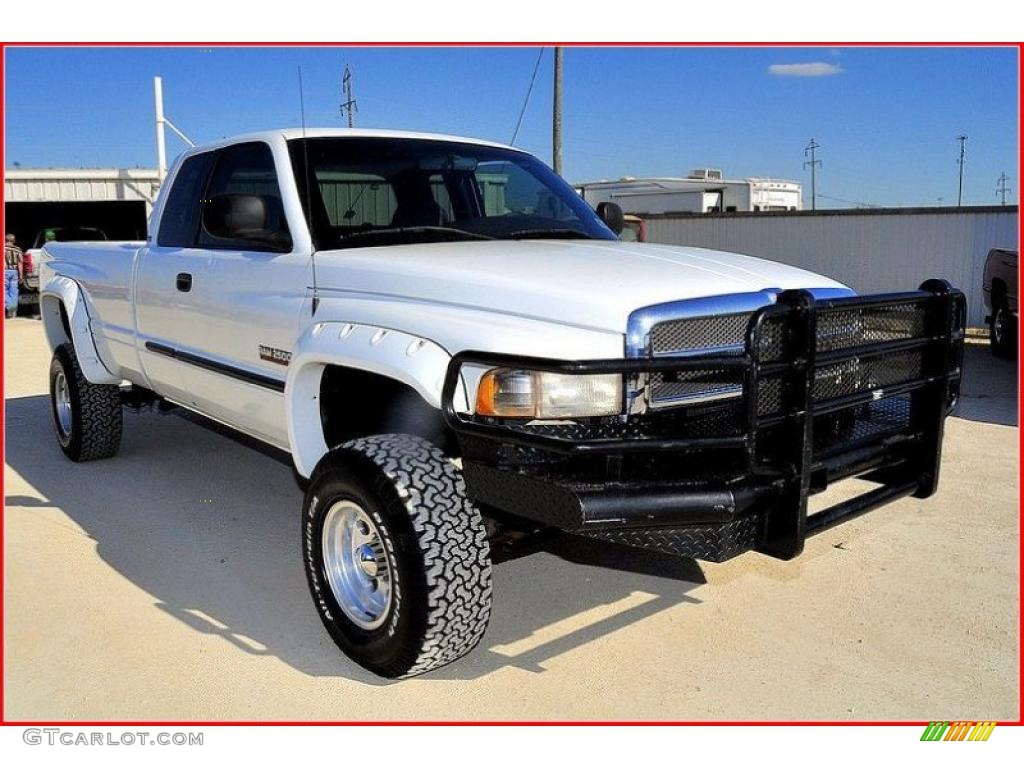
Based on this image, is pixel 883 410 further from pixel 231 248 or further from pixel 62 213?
pixel 62 213

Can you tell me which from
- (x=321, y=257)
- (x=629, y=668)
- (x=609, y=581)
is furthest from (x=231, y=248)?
(x=629, y=668)

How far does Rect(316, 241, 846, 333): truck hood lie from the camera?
10.3ft

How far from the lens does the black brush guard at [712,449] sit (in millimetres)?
2920

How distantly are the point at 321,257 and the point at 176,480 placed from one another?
9.18 ft

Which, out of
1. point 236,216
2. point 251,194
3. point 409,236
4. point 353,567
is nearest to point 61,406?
point 251,194

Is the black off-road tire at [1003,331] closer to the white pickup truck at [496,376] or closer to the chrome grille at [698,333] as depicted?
the white pickup truck at [496,376]

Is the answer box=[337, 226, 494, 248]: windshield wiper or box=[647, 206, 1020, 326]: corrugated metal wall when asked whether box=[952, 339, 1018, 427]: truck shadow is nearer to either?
box=[337, 226, 494, 248]: windshield wiper

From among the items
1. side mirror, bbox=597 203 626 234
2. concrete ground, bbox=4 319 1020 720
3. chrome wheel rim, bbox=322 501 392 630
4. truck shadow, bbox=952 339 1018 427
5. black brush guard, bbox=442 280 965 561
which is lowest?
truck shadow, bbox=952 339 1018 427

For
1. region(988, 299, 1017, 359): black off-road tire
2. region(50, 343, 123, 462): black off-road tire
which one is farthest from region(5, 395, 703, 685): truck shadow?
region(988, 299, 1017, 359): black off-road tire

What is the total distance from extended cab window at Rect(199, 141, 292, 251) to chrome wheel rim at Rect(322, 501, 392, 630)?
125 cm

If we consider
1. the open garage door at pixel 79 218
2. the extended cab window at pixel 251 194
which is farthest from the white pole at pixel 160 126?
the extended cab window at pixel 251 194

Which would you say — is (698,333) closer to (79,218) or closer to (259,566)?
(259,566)

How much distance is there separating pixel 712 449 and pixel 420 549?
0.98m
